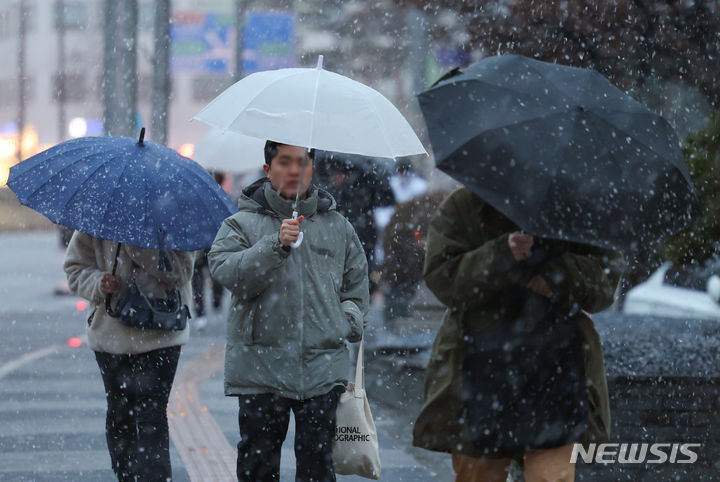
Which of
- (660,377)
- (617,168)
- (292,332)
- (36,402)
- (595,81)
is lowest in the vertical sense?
(36,402)

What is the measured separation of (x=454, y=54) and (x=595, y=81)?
17.8 ft

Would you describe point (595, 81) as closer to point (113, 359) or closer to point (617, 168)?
point (617, 168)

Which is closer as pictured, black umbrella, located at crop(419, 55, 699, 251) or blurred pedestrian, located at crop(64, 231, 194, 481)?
black umbrella, located at crop(419, 55, 699, 251)

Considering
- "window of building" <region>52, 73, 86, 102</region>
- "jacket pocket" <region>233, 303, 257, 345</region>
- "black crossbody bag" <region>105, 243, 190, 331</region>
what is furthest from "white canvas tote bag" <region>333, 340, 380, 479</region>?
"window of building" <region>52, 73, 86, 102</region>

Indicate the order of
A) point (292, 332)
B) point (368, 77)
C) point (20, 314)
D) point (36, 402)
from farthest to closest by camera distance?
point (368, 77)
point (20, 314)
point (36, 402)
point (292, 332)

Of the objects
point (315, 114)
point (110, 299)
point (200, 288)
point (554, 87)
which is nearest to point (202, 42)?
point (200, 288)

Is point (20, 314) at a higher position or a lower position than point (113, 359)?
lower

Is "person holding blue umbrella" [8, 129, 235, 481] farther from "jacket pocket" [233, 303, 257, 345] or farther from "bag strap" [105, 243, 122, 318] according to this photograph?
"jacket pocket" [233, 303, 257, 345]

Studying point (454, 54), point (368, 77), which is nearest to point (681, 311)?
point (454, 54)

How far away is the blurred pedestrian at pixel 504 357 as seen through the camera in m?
3.84

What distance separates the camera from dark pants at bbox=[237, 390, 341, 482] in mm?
4316

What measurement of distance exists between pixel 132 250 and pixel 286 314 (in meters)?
0.93

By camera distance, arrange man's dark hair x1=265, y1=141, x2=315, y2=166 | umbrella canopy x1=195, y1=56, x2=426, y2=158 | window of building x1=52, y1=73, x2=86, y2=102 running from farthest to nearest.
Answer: window of building x1=52, y1=73, x2=86, y2=102 → man's dark hair x1=265, y1=141, x2=315, y2=166 → umbrella canopy x1=195, y1=56, x2=426, y2=158

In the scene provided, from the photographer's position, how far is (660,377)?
577 centimetres
